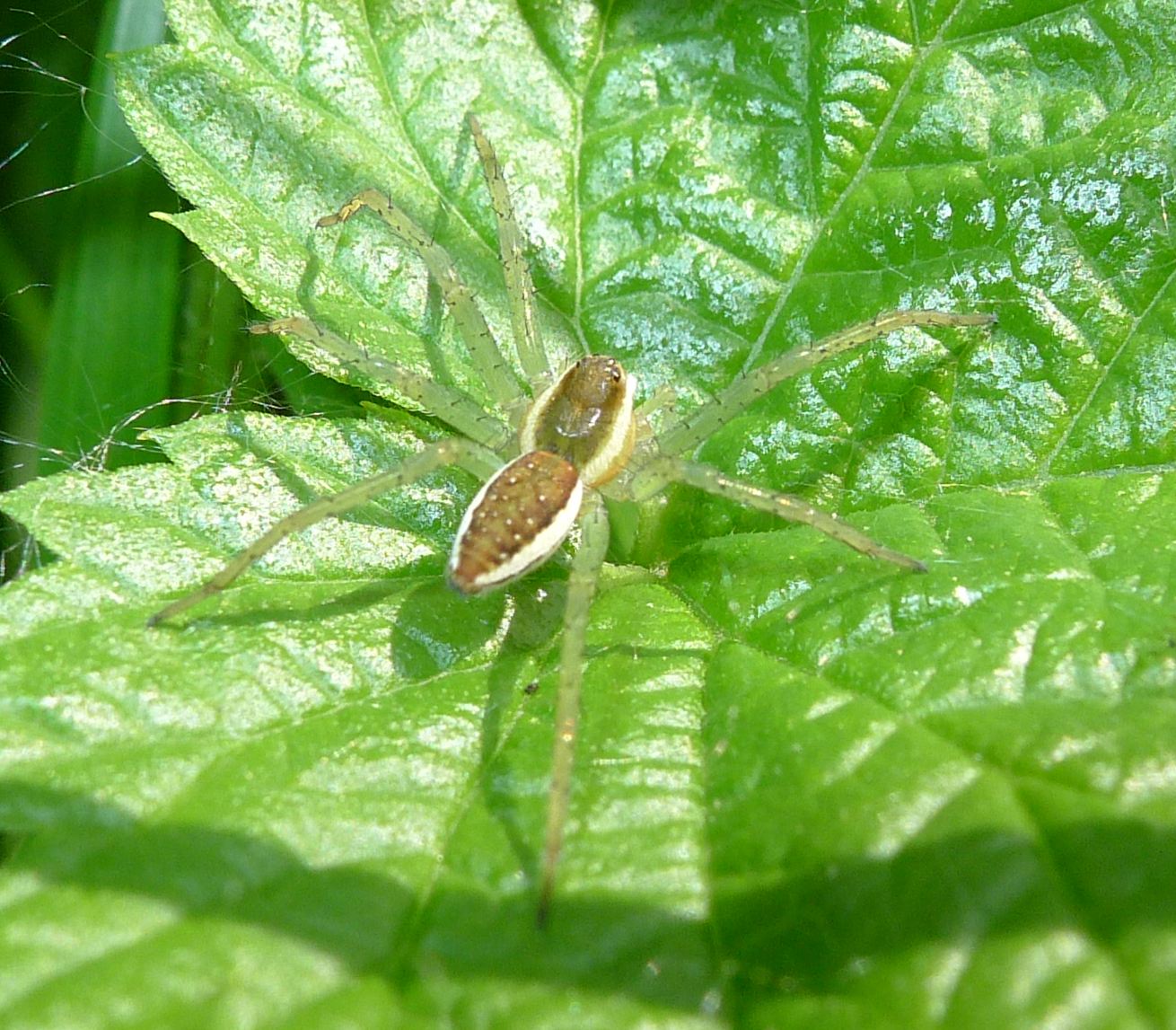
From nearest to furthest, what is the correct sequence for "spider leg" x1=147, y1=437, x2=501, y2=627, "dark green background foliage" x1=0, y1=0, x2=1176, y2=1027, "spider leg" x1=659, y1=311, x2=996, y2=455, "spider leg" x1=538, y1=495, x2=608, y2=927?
"dark green background foliage" x1=0, y1=0, x2=1176, y2=1027 < "spider leg" x1=538, y1=495, x2=608, y2=927 < "spider leg" x1=147, y1=437, x2=501, y2=627 < "spider leg" x1=659, y1=311, x2=996, y2=455

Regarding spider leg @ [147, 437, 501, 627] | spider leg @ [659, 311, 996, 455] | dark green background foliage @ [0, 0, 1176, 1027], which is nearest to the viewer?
dark green background foliage @ [0, 0, 1176, 1027]

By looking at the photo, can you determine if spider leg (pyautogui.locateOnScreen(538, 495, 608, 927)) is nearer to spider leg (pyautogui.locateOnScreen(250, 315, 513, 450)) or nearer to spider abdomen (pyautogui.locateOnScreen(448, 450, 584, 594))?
spider abdomen (pyautogui.locateOnScreen(448, 450, 584, 594))

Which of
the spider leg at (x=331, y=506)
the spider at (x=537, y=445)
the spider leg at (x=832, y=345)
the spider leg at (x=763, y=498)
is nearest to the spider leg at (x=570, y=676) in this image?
the spider at (x=537, y=445)

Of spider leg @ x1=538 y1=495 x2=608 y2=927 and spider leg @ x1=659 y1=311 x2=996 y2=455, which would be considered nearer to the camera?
spider leg @ x1=538 y1=495 x2=608 y2=927

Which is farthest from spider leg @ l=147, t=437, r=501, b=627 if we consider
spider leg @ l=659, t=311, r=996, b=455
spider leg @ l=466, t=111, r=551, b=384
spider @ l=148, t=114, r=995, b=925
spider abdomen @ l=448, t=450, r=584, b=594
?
spider leg @ l=659, t=311, r=996, b=455

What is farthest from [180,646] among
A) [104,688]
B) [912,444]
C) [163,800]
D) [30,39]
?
[30,39]

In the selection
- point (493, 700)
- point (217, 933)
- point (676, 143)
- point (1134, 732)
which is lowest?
point (217, 933)

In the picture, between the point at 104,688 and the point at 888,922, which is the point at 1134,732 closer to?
the point at 888,922

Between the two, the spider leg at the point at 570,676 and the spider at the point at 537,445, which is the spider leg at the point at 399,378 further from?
the spider leg at the point at 570,676
